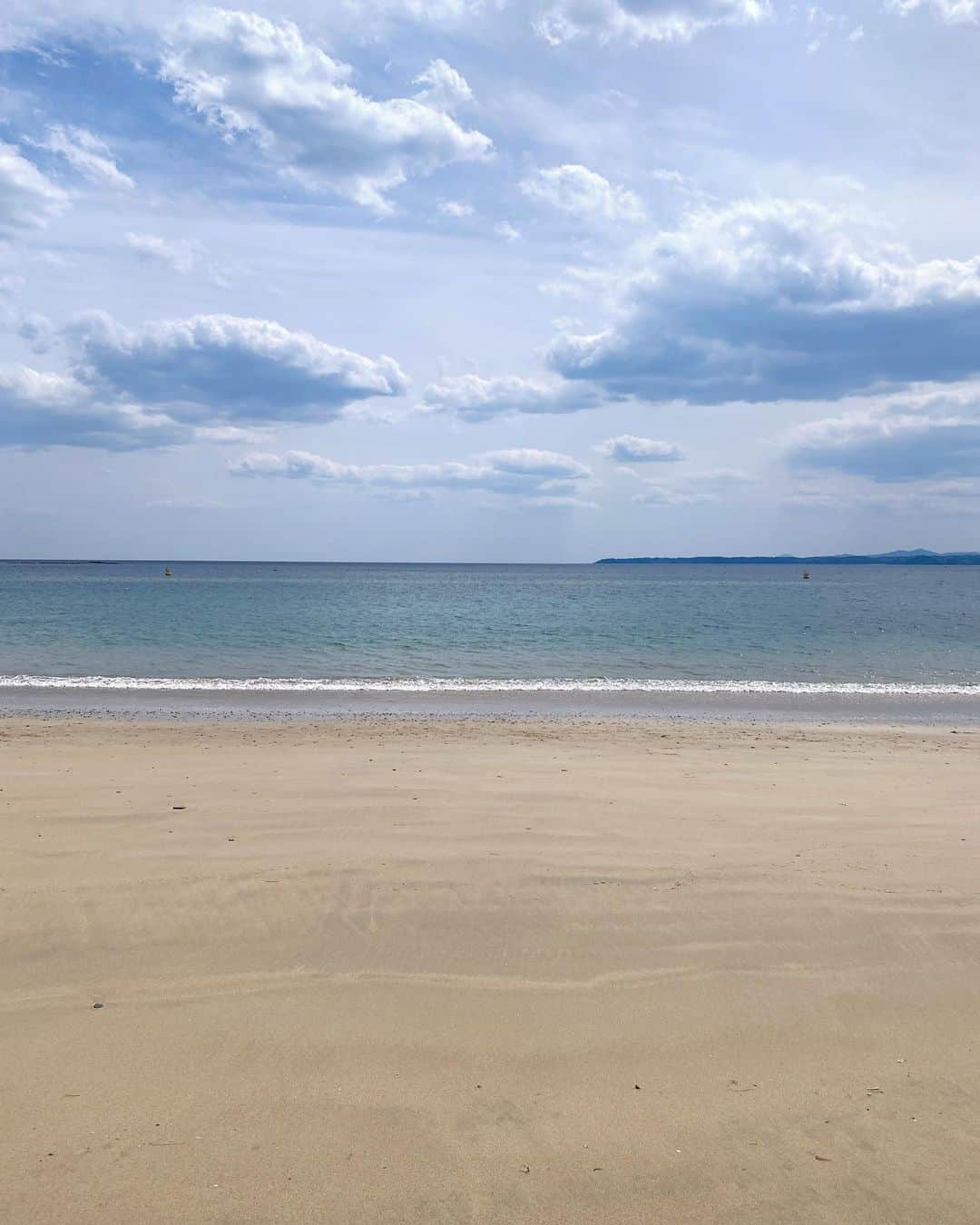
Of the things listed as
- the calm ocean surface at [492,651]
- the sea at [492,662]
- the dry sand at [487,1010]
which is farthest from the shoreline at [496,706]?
the dry sand at [487,1010]

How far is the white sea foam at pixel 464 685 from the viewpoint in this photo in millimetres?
21344

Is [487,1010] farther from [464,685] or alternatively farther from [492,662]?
[492,662]

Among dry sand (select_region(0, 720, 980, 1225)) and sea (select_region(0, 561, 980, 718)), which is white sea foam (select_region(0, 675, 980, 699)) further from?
dry sand (select_region(0, 720, 980, 1225))

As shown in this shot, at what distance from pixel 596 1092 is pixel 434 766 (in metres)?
7.53

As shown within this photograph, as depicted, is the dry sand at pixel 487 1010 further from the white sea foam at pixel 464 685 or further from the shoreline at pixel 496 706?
the white sea foam at pixel 464 685

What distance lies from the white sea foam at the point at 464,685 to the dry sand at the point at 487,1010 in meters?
12.1

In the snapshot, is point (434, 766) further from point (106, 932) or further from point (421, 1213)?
point (421, 1213)

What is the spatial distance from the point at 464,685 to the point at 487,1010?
1771 centimetres

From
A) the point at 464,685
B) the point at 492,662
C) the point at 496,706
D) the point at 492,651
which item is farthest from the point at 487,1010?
the point at 492,651

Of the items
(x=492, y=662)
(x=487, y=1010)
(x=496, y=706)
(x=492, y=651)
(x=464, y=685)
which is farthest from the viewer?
(x=492, y=651)

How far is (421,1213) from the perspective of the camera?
130 inches

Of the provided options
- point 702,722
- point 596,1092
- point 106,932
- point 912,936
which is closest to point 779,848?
point 912,936

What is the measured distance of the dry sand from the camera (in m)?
3.46

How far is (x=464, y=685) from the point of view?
884 inches
